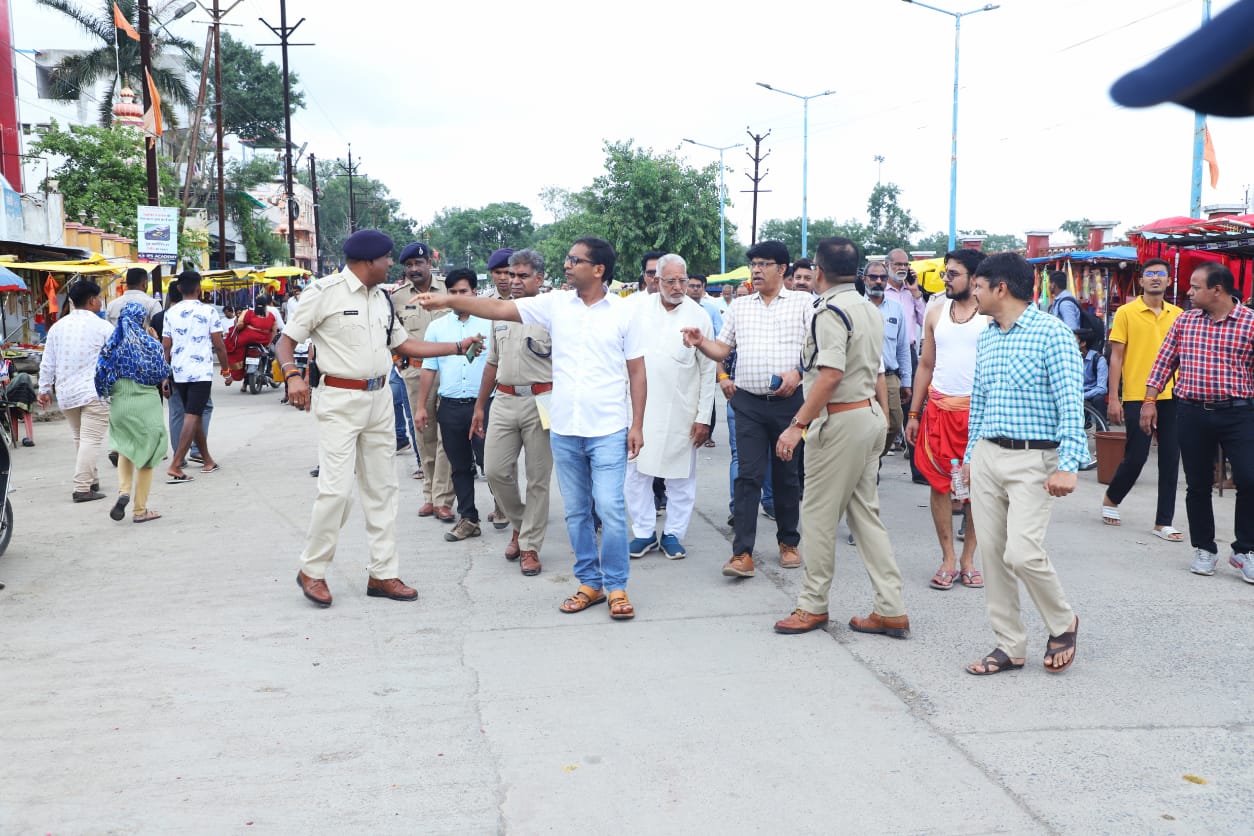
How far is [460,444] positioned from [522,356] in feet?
3.98

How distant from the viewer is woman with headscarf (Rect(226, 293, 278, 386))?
18484 mm

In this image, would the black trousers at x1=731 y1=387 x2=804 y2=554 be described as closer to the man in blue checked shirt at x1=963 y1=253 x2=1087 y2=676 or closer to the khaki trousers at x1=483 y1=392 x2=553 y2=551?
the khaki trousers at x1=483 y1=392 x2=553 y2=551

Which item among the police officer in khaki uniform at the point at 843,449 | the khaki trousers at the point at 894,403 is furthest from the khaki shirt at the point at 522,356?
the khaki trousers at the point at 894,403

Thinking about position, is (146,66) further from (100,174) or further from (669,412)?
(669,412)

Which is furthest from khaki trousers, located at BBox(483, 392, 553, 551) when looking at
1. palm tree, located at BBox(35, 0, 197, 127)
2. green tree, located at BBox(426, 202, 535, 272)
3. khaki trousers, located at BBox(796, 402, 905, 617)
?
green tree, located at BBox(426, 202, 535, 272)

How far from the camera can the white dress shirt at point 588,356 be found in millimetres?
5602

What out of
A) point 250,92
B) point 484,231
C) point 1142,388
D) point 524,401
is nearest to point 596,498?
point 524,401

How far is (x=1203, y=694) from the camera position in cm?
437

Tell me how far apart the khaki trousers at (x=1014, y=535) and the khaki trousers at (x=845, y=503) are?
1.77 feet

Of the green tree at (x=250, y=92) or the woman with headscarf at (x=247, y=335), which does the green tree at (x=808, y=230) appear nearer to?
the green tree at (x=250, y=92)

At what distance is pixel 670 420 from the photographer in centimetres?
712

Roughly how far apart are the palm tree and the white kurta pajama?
3835 centimetres

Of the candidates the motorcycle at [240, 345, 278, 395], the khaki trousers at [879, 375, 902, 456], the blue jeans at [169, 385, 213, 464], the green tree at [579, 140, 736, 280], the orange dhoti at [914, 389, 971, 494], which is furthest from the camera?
the green tree at [579, 140, 736, 280]

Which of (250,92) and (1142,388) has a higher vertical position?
(250,92)
